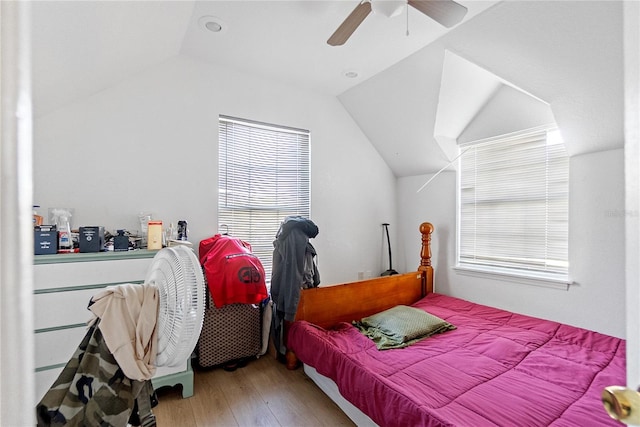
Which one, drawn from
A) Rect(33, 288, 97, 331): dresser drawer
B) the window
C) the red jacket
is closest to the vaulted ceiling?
the window

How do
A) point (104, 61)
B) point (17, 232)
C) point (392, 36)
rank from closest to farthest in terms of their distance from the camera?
1. point (17, 232)
2. point (104, 61)
3. point (392, 36)

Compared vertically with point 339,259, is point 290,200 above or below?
above

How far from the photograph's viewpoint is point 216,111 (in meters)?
2.80

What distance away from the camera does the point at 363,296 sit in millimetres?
2764

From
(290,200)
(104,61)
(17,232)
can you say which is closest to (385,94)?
(290,200)

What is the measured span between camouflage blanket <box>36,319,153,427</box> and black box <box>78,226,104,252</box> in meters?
1.18

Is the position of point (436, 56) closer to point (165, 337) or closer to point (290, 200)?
point (290, 200)

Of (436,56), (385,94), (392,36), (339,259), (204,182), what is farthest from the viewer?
(339,259)

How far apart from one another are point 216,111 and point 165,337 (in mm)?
2400

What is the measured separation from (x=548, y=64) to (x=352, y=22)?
146cm

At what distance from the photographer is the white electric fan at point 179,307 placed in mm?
860

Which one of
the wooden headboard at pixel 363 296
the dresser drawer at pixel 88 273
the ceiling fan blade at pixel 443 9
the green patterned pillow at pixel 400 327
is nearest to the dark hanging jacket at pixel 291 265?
the wooden headboard at pixel 363 296

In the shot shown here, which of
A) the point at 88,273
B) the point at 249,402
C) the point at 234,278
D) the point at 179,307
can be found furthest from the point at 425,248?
the point at 88,273

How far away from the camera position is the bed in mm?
1448
